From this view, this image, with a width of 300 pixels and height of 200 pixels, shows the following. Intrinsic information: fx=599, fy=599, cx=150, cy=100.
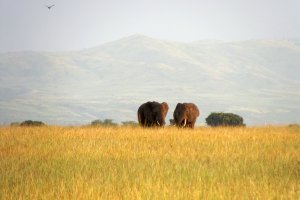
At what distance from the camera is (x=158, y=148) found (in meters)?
17.5

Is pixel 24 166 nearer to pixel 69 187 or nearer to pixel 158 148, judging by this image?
pixel 69 187

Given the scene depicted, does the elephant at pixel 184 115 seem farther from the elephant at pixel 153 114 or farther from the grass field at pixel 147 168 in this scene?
the grass field at pixel 147 168

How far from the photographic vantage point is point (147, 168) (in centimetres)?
1310

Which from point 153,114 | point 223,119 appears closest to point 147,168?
point 153,114

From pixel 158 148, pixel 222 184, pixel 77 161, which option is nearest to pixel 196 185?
pixel 222 184

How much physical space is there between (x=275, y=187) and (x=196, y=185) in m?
1.40

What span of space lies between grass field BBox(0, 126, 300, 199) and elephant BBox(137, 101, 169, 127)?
Result: 9437 mm

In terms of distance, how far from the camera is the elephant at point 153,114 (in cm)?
3055

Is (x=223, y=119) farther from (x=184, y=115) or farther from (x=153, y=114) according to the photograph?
(x=153, y=114)

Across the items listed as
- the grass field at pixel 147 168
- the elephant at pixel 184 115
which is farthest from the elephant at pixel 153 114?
the grass field at pixel 147 168

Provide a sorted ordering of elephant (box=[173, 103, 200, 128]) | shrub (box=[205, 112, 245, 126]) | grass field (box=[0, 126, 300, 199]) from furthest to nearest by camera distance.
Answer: shrub (box=[205, 112, 245, 126]), elephant (box=[173, 103, 200, 128]), grass field (box=[0, 126, 300, 199])

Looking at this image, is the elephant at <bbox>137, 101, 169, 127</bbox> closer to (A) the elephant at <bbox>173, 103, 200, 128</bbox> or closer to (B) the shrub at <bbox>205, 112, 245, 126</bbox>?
(A) the elephant at <bbox>173, 103, 200, 128</bbox>

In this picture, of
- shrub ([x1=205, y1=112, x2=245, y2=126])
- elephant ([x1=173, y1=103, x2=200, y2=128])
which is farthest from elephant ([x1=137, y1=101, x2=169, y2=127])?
shrub ([x1=205, y1=112, x2=245, y2=126])

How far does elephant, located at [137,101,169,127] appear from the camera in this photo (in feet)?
100
